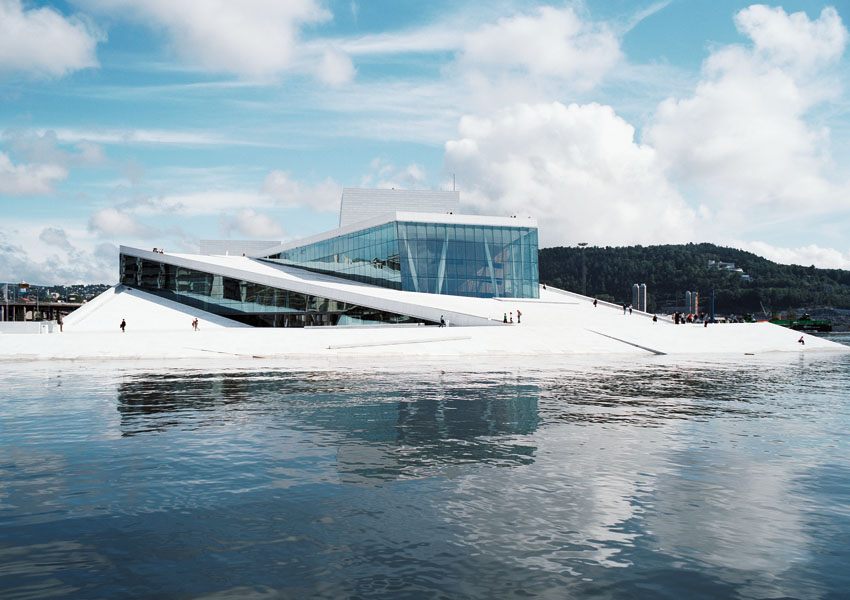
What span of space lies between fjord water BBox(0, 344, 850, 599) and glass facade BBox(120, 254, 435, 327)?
1068 inches

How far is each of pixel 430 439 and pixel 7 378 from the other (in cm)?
1657

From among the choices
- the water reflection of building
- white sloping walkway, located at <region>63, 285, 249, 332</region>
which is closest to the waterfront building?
white sloping walkway, located at <region>63, 285, 249, 332</region>

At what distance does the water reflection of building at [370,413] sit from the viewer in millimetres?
9852

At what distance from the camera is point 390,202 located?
2510 inches

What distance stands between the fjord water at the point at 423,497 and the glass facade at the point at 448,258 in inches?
1239

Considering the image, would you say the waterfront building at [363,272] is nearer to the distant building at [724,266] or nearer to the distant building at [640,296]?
the distant building at [640,296]

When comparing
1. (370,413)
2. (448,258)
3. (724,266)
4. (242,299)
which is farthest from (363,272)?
(724,266)

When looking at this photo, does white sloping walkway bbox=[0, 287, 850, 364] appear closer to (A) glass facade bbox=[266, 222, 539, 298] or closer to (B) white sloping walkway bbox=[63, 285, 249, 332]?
(B) white sloping walkway bbox=[63, 285, 249, 332]

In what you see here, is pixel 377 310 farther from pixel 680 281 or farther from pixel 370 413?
pixel 680 281

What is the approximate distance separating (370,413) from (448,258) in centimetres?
3467

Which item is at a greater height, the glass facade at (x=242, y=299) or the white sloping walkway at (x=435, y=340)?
the glass facade at (x=242, y=299)

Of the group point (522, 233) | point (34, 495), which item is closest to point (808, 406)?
point (34, 495)

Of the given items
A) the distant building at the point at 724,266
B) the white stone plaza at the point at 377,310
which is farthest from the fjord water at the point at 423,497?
the distant building at the point at 724,266

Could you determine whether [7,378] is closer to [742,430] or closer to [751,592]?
[742,430]
